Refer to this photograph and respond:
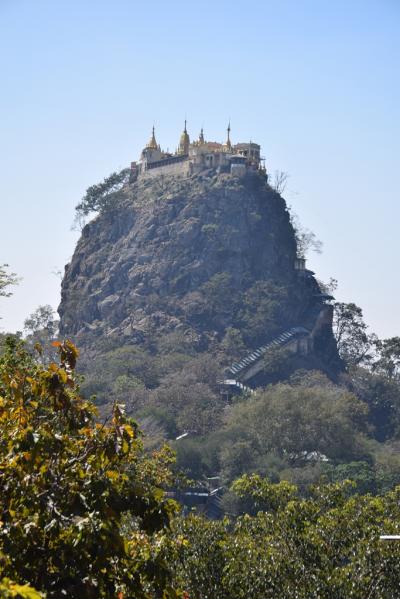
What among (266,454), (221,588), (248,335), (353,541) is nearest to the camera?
(221,588)

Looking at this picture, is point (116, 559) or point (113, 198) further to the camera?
point (113, 198)

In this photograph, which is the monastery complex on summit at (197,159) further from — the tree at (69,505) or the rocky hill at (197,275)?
the tree at (69,505)

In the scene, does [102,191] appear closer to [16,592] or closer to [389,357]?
[389,357]

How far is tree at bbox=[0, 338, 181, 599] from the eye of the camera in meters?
13.7

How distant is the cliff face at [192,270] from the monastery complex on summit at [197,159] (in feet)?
3.39

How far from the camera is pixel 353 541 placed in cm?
2503

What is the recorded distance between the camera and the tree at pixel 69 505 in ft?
44.9

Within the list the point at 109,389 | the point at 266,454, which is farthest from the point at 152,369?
the point at 266,454

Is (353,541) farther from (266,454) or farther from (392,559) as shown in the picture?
(266,454)

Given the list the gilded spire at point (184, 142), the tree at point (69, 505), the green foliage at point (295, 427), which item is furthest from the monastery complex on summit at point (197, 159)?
the tree at point (69, 505)

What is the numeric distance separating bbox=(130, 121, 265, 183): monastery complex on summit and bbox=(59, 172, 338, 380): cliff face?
1032 mm

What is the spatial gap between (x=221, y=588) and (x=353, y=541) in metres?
2.99

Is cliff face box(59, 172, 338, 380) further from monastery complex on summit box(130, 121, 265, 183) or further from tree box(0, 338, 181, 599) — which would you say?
tree box(0, 338, 181, 599)

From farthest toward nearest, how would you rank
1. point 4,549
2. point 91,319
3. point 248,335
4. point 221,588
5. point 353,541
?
point 91,319 → point 248,335 → point 353,541 → point 221,588 → point 4,549
